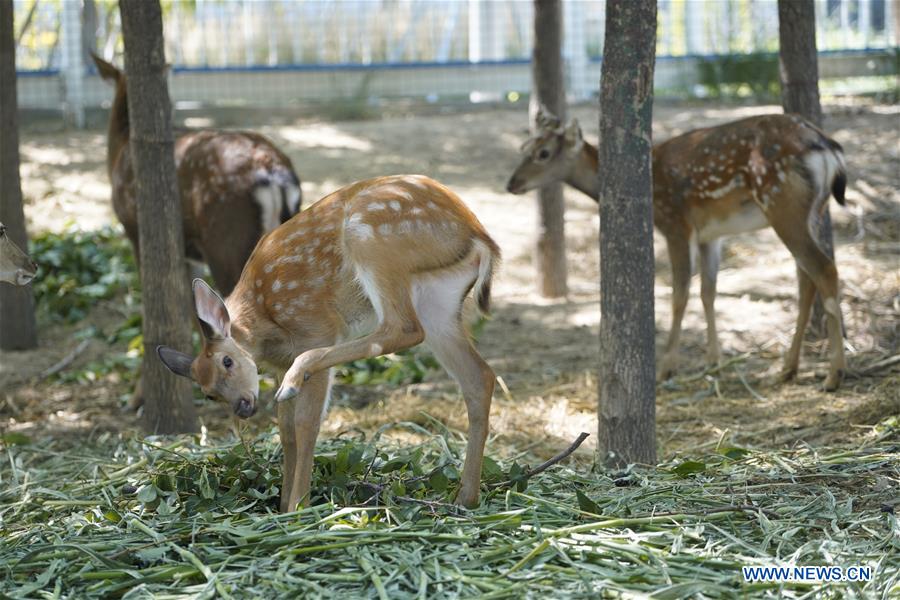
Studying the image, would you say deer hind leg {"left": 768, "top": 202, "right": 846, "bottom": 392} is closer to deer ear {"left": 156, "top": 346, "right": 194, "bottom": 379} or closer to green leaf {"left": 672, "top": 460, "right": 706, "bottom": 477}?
green leaf {"left": 672, "top": 460, "right": 706, "bottom": 477}

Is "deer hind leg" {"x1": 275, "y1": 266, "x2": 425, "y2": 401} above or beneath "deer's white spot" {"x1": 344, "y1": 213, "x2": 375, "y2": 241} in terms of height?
beneath

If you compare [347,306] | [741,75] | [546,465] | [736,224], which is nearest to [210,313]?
[347,306]

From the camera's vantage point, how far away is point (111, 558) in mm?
4109

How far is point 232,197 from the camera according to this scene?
7375 mm

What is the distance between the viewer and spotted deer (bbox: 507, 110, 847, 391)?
291 inches

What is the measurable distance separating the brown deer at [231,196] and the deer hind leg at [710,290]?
305 cm

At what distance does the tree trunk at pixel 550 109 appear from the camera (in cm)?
961

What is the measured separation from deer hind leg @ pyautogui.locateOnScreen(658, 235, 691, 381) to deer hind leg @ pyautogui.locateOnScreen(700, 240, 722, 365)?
7.3 inches

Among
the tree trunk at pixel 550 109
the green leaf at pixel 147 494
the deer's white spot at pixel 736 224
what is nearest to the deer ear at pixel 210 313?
the green leaf at pixel 147 494

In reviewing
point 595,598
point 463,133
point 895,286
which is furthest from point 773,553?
point 463,133

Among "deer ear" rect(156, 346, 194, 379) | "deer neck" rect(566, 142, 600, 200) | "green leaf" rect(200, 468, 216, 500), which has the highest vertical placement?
"deer neck" rect(566, 142, 600, 200)

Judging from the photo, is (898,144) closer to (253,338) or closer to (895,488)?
(895,488)

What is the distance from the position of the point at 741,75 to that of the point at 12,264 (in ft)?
40.8

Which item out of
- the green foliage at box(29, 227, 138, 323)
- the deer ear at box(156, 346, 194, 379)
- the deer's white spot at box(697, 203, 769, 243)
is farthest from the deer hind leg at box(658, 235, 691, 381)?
the green foliage at box(29, 227, 138, 323)
